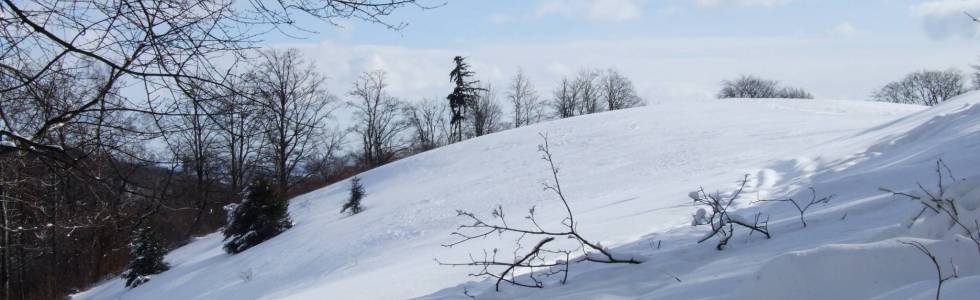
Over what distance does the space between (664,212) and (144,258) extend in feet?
47.2

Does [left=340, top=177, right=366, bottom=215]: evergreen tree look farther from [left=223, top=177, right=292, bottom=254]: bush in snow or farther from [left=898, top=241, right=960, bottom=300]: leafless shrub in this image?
[left=898, top=241, right=960, bottom=300]: leafless shrub

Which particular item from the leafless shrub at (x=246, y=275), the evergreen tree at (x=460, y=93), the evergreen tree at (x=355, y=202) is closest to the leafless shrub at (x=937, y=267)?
the leafless shrub at (x=246, y=275)

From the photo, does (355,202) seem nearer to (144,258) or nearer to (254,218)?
(254,218)

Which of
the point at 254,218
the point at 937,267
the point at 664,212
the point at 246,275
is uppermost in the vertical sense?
A: the point at 254,218

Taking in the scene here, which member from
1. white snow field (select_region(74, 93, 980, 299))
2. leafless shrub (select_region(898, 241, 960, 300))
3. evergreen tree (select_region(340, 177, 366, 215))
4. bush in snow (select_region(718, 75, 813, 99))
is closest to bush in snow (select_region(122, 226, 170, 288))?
white snow field (select_region(74, 93, 980, 299))

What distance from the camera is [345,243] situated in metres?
12.2

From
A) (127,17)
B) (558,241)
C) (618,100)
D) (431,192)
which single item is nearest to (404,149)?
(618,100)

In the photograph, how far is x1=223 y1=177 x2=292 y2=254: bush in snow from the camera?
15.8m

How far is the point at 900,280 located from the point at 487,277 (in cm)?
314

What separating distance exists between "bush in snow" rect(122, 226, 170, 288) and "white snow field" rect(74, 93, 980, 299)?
0.47m

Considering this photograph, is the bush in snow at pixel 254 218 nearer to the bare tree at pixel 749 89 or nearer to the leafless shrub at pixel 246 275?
the leafless shrub at pixel 246 275

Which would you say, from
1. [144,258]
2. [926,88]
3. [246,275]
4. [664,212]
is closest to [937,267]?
[664,212]

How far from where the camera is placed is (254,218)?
53.0 ft

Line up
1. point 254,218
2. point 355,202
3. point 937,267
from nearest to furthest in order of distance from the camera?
point 937,267
point 254,218
point 355,202
